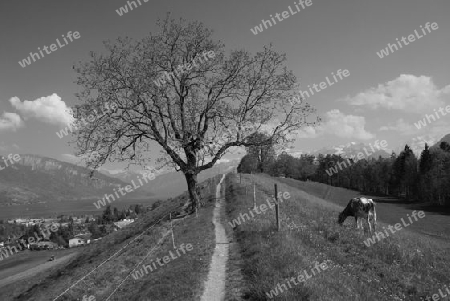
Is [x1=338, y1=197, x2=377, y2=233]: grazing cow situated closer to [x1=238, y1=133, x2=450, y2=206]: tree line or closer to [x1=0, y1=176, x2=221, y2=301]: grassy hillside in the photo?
[x1=0, y1=176, x2=221, y2=301]: grassy hillside

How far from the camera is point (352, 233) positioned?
64.3 ft

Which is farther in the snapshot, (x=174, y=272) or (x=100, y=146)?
(x=100, y=146)

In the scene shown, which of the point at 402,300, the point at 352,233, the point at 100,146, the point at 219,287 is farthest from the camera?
the point at 100,146

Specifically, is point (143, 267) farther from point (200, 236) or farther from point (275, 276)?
point (275, 276)

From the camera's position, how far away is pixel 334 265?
14859mm

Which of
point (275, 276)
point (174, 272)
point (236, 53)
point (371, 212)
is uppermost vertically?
point (236, 53)

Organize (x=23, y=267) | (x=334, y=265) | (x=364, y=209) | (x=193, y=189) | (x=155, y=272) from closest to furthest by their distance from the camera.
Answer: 1. (x=334, y=265)
2. (x=155, y=272)
3. (x=364, y=209)
4. (x=193, y=189)
5. (x=23, y=267)

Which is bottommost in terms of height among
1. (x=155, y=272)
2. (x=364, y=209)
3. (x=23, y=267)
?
(x=364, y=209)

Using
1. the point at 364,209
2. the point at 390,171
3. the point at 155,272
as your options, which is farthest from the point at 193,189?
the point at 390,171

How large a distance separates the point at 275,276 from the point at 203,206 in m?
24.7

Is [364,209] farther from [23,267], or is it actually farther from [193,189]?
[23,267]

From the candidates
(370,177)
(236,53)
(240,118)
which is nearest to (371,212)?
(240,118)

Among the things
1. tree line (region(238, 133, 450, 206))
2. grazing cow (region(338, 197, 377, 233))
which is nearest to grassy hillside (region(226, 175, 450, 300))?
grazing cow (region(338, 197, 377, 233))

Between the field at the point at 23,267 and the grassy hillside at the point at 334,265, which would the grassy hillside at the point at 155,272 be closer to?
the grassy hillside at the point at 334,265
